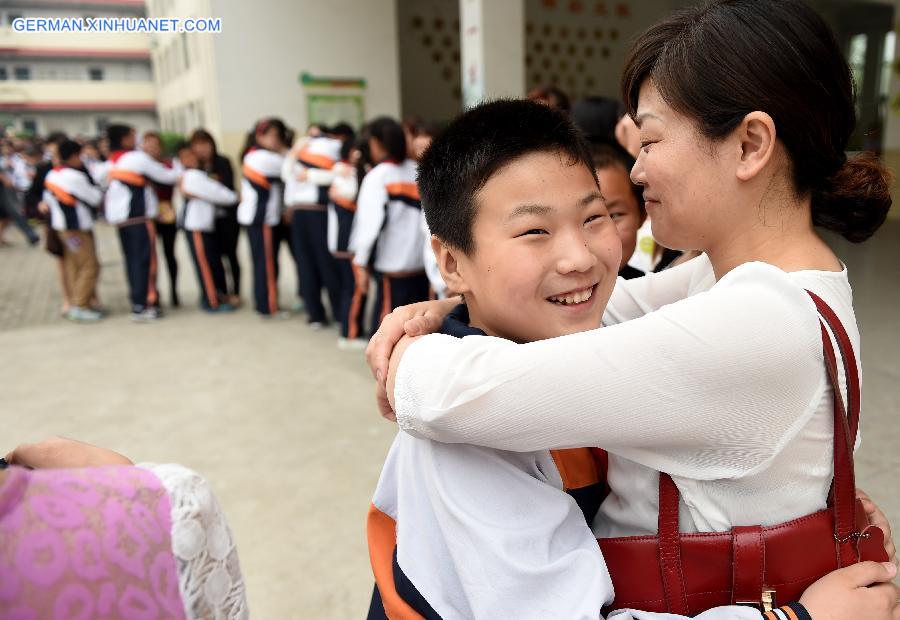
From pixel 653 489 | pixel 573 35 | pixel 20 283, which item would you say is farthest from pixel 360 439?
pixel 573 35

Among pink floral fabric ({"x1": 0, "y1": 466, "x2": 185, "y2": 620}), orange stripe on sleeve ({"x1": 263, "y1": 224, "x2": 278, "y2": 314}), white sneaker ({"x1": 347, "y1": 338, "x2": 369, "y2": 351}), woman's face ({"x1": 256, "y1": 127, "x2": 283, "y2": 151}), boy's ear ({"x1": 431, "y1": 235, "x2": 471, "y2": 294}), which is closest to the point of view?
pink floral fabric ({"x1": 0, "y1": 466, "x2": 185, "y2": 620})

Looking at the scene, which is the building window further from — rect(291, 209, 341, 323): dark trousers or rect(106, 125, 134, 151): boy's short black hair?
rect(291, 209, 341, 323): dark trousers

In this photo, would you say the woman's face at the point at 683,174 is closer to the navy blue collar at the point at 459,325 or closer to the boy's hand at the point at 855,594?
the navy blue collar at the point at 459,325

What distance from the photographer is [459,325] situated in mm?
920

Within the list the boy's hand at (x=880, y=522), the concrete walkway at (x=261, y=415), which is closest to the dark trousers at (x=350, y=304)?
the concrete walkway at (x=261, y=415)

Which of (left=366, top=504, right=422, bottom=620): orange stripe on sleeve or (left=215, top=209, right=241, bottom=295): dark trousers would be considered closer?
(left=366, top=504, right=422, bottom=620): orange stripe on sleeve

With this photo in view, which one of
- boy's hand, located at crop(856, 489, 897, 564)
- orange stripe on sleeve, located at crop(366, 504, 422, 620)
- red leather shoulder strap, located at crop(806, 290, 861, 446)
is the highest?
red leather shoulder strap, located at crop(806, 290, 861, 446)

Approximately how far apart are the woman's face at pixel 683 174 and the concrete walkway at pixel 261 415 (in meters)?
1.65

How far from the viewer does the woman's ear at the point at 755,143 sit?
0.85 meters

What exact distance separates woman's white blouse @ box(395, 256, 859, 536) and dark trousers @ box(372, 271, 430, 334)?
373cm

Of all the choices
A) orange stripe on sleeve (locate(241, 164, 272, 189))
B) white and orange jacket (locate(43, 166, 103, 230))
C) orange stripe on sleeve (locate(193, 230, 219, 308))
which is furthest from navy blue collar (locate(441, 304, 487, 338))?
white and orange jacket (locate(43, 166, 103, 230))

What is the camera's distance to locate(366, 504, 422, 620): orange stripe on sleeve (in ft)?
2.86

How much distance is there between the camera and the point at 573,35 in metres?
12.4

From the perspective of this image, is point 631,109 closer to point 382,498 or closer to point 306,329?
point 382,498
